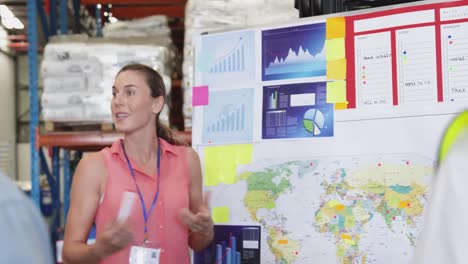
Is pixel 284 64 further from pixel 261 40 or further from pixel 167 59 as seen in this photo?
pixel 167 59

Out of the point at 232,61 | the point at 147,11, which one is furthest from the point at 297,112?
the point at 147,11

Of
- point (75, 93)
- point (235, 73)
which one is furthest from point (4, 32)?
point (235, 73)

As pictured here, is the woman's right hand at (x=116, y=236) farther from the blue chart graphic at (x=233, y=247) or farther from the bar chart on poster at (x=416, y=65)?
the bar chart on poster at (x=416, y=65)

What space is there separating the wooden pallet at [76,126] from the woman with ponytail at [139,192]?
2581 millimetres

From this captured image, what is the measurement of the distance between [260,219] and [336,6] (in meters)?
1.18

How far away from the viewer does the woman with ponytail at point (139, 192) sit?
110 inches

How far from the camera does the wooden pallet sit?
5.68 meters

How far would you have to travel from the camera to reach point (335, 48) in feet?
10.3

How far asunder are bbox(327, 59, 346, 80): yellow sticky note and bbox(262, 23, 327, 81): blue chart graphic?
0.03 meters

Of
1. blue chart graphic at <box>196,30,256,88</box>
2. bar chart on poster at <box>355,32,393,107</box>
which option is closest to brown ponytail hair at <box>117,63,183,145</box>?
blue chart graphic at <box>196,30,256,88</box>

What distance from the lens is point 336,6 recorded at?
10.9 ft

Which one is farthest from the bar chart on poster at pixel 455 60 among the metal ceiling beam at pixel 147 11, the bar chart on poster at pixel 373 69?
the metal ceiling beam at pixel 147 11

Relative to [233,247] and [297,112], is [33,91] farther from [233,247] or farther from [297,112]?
[297,112]

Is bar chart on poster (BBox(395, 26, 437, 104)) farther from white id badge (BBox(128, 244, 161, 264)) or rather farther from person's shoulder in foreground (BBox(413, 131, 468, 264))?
person's shoulder in foreground (BBox(413, 131, 468, 264))
